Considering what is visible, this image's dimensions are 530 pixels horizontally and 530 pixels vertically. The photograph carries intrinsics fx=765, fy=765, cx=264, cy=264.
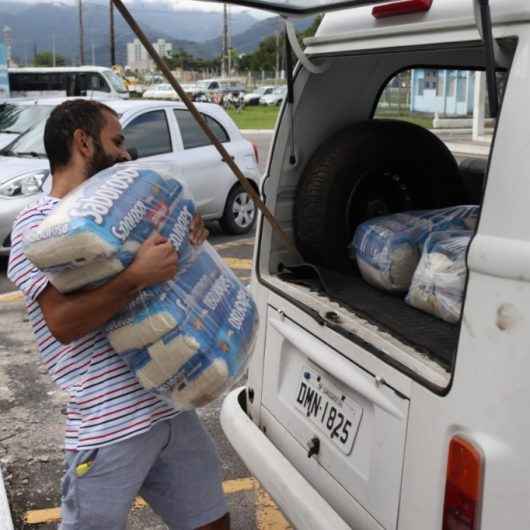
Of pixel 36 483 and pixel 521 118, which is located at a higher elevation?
pixel 521 118

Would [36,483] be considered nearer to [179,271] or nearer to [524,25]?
[179,271]

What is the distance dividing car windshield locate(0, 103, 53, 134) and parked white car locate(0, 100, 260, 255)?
0.33 meters

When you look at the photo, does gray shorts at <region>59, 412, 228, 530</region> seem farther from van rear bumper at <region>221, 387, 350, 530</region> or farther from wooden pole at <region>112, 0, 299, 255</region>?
wooden pole at <region>112, 0, 299, 255</region>

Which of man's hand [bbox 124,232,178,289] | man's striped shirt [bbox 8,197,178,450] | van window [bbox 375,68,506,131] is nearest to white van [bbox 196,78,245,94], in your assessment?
van window [bbox 375,68,506,131]

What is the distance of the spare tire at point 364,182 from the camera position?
110 inches

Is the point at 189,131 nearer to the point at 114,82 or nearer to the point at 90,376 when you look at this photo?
the point at 90,376

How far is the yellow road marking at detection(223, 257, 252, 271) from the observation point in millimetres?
7616

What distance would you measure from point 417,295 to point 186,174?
6.05 meters

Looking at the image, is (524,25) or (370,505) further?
(370,505)

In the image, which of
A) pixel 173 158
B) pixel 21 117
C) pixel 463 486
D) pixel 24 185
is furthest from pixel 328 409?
pixel 21 117

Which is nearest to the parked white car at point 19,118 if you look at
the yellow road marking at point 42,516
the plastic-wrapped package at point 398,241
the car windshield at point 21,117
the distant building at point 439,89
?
the car windshield at point 21,117

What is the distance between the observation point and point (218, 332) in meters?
2.06

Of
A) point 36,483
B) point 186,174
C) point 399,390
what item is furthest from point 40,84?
point 399,390

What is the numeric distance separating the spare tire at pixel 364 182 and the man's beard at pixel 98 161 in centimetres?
91
